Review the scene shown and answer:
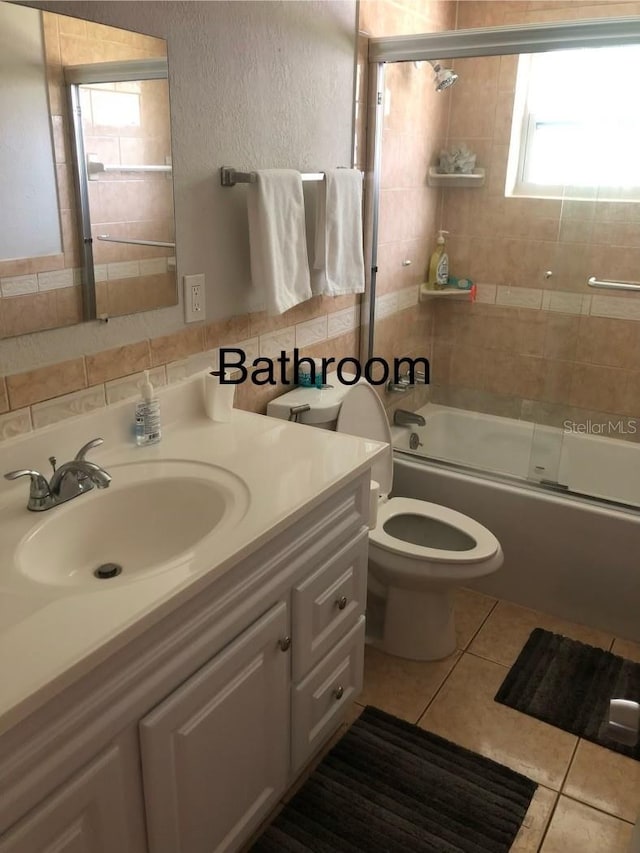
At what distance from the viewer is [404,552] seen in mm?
2129

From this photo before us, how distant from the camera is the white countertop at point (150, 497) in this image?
97 centimetres

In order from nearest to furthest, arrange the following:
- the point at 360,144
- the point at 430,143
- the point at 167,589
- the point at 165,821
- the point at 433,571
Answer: the point at 167,589
the point at 165,821
the point at 433,571
the point at 360,144
the point at 430,143

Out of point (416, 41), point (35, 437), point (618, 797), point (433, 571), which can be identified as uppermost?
point (416, 41)

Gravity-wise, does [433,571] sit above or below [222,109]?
below

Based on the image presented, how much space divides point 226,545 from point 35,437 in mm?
529

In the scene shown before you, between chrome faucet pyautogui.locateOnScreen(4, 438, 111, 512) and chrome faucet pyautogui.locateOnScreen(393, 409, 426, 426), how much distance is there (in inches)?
66.7

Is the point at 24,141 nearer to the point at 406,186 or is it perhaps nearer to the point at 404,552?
the point at 404,552

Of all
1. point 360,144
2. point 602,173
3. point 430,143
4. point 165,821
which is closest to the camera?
point 165,821

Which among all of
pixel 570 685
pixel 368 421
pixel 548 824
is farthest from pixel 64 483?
pixel 570 685

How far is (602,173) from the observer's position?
273cm

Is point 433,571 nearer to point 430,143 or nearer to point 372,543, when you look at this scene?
point 372,543

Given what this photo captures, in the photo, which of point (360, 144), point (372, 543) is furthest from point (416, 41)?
point (372, 543)

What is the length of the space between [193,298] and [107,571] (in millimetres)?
772

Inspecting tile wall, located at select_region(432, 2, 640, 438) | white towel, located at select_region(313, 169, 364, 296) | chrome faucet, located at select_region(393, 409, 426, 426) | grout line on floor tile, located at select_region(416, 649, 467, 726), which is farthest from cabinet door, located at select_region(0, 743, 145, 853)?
tile wall, located at select_region(432, 2, 640, 438)
